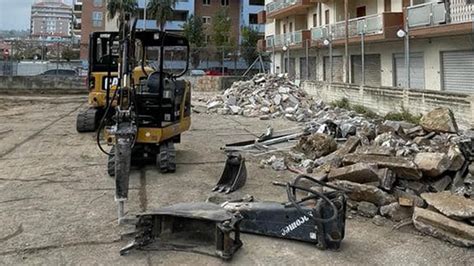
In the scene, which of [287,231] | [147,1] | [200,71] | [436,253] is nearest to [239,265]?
Answer: [287,231]

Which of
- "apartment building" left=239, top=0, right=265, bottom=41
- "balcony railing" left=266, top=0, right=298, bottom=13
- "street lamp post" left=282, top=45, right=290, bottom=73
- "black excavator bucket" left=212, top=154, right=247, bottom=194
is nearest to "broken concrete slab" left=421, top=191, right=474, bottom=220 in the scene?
"black excavator bucket" left=212, top=154, right=247, bottom=194

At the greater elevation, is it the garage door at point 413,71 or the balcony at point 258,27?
the balcony at point 258,27

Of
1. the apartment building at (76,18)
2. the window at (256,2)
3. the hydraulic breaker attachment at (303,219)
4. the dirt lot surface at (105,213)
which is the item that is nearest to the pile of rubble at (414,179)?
the dirt lot surface at (105,213)

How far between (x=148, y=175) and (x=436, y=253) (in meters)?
5.26

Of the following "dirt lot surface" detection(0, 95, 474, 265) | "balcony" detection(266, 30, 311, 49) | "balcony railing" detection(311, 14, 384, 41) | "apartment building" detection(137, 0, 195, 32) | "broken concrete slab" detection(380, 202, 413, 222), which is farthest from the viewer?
"apartment building" detection(137, 0, 195, 32)

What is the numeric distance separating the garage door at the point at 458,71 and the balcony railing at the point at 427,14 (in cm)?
173

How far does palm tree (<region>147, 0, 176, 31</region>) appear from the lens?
55312mm

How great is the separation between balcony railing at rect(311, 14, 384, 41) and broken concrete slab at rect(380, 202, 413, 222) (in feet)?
53.1

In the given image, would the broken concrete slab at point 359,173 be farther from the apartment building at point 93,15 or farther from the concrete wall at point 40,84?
the apartment building at point 93,15

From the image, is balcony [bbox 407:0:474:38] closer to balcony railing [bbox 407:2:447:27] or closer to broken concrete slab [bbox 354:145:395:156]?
balcony railing [bbox 407:2:447:27]

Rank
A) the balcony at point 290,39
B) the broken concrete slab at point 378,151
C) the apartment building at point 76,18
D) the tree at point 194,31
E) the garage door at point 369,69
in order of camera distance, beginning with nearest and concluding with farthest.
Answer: the broken concrete slab at point 378,151
the garage door at point 369,69
the balcony at point 290,39
the tree at point 194,31
the apartment building at point 76,18

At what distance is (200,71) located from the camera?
1607 inches

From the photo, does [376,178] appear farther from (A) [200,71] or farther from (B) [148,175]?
(A) [200,71]

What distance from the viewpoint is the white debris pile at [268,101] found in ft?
63.9
